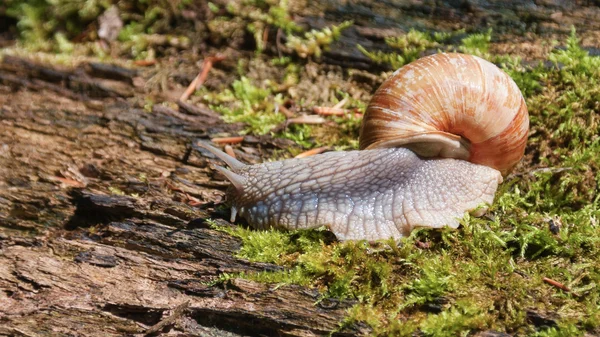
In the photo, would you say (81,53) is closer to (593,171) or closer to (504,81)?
(504,81)

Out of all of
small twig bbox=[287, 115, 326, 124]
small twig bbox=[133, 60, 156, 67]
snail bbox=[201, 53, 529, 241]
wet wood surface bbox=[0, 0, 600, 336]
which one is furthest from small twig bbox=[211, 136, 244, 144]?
small twig bbox=[133, 60, 156, 67]

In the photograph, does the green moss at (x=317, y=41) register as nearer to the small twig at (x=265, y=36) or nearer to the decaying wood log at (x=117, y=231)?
the small twig at (x=265, y=36)

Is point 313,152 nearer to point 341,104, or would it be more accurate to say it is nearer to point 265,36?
point 341,104

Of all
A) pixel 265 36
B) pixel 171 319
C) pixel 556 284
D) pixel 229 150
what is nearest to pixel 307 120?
pixel 229 150

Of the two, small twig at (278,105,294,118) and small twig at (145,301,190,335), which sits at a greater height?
small twig at (278,105,294,118)

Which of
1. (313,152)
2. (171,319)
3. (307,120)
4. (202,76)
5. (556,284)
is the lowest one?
(171,319)

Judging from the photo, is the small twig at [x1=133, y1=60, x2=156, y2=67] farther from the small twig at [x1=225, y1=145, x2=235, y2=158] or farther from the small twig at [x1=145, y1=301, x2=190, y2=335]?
the small twig at [x1=145, y1=301, x2=190, y2=335]

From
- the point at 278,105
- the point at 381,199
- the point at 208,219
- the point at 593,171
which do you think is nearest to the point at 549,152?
the point at 593,171
